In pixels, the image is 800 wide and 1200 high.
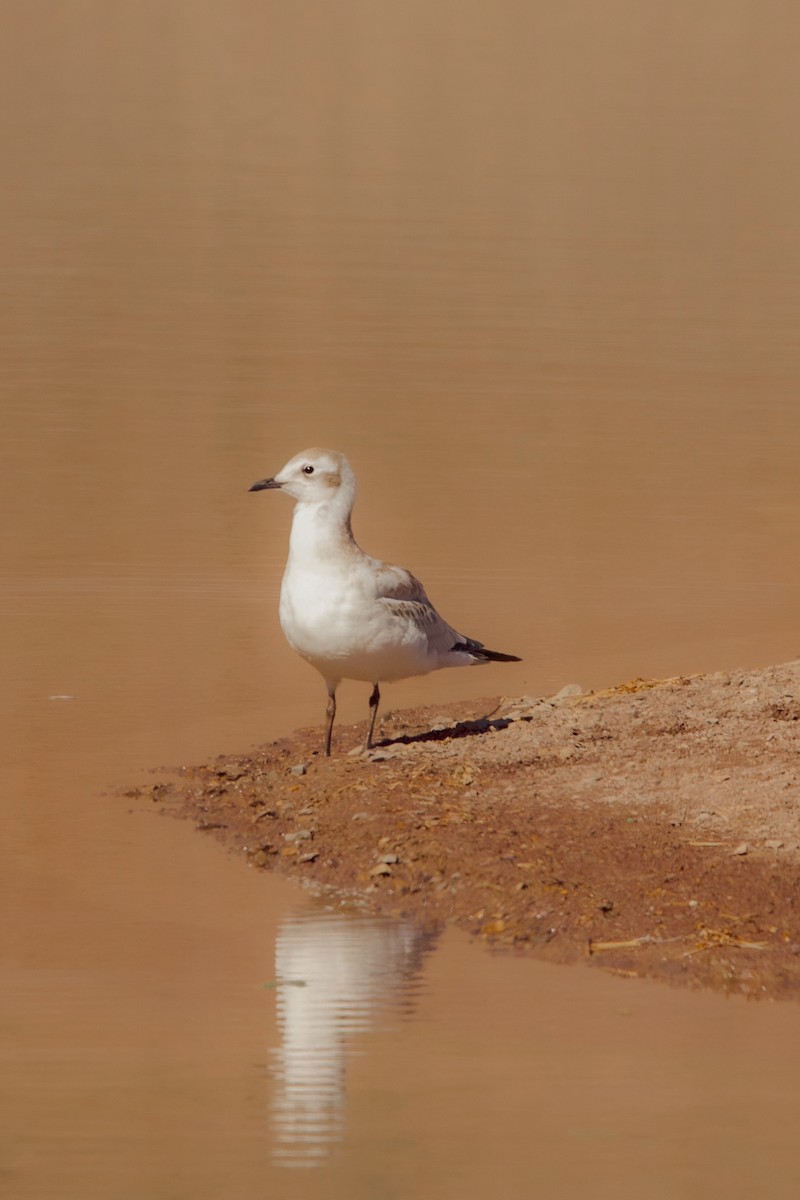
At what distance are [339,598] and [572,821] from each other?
1.55 meters

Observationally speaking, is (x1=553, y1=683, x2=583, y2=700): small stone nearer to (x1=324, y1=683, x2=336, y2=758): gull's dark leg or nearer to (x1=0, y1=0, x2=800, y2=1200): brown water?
(x1=0, y1=0, x2=800, y2=1200): brown water

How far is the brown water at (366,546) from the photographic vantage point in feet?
20.1

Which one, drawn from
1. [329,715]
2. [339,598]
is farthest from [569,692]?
[339,598]

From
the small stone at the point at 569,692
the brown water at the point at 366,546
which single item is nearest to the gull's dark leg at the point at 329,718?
the brown water at the point at 366,546

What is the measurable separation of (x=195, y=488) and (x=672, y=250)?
18.7 meters

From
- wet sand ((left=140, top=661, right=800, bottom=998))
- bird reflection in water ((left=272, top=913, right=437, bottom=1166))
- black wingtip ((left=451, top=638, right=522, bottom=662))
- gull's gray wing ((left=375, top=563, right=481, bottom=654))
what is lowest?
bird reflection in water ((left=272, top=913, right=437, bottom=1166))

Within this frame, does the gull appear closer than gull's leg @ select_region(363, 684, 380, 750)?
Yes

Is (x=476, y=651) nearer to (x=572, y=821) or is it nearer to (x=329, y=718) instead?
(x=329, y=718)

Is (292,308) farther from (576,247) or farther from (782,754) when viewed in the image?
(782,754)

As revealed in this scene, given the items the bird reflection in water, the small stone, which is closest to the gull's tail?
the small stone

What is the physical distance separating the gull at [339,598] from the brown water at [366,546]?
1070 mm

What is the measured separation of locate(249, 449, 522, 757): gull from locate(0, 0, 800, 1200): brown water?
3.51 feet

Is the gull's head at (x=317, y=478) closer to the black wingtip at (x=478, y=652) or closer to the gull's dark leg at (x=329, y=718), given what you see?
the gull's dark leg at (x=329, y=718)

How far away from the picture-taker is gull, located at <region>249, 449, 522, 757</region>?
31.4ft
